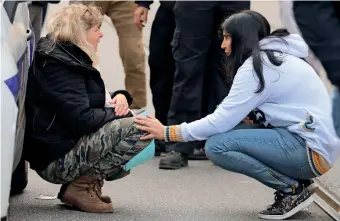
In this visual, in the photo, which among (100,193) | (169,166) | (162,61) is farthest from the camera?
(162,61)

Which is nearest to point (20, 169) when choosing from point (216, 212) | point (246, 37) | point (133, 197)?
point (133, 197)

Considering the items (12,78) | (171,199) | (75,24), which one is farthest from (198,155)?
(12,78)

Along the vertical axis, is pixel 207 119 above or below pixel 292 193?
above

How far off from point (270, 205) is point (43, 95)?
4.00 feet

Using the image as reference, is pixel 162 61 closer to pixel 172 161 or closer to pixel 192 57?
pixel 192 57

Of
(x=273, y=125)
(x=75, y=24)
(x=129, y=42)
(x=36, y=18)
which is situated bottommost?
(x=129, y=42)

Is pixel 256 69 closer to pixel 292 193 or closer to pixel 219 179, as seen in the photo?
pixel 292 193

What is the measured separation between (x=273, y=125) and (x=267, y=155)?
0.18 m

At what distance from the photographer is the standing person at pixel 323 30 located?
91.7 inches

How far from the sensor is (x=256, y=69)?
3.74 meters

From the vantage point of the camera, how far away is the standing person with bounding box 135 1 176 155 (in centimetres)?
576

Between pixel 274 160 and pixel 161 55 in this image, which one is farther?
pixel 161 55

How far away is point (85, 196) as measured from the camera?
3871 mm

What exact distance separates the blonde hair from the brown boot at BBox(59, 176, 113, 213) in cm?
59
